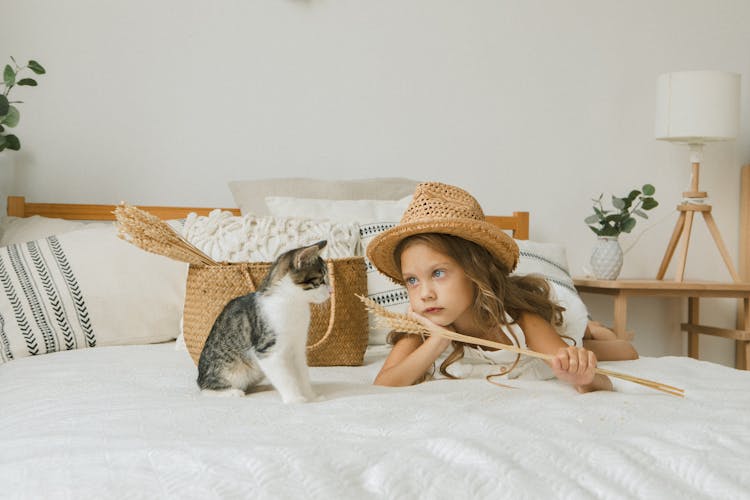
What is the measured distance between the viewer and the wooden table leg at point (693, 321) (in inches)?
121

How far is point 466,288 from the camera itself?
4.67ft

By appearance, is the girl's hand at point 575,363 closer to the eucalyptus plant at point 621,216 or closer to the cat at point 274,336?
the cat at point 274,336

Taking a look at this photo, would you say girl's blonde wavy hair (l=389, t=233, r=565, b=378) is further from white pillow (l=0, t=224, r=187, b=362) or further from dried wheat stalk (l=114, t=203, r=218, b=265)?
white pillow (l=0, t=224, r=187, b=362)

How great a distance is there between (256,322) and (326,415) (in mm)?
230

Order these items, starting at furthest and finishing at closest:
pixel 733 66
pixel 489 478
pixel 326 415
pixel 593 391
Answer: pixel 733 66 < pixel 593 391 < pixel 326 415 < pixel 489 478

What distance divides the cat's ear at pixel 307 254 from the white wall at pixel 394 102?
1440 mm

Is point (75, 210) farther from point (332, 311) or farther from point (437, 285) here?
point (437, 285)

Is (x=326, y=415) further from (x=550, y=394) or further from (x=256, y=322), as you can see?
(x=550, y=394)

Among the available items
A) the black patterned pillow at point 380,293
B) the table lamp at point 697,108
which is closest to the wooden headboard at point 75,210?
the black patterned pillow at point 380,293

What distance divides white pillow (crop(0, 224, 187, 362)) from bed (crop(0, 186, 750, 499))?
0.44 m

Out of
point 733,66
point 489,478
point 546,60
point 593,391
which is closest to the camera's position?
point 489,478

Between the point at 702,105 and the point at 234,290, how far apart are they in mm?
2052

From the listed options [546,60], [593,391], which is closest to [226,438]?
[593,391]

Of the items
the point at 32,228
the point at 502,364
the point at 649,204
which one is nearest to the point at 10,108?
the point at 32,228
